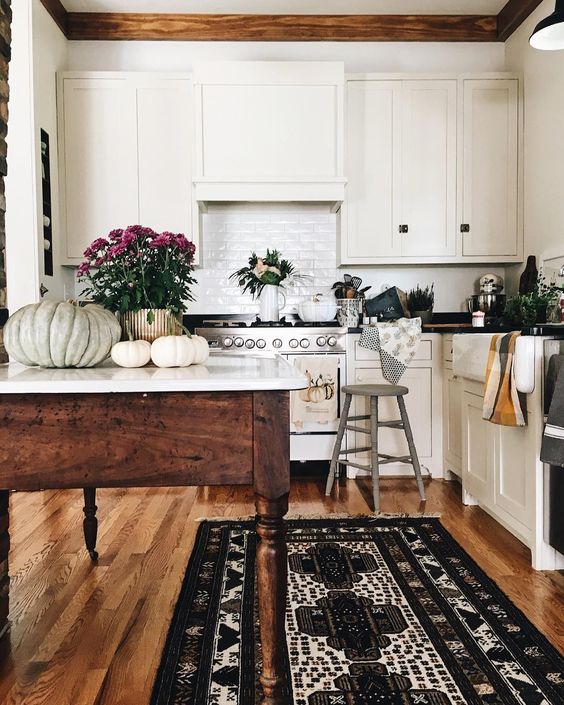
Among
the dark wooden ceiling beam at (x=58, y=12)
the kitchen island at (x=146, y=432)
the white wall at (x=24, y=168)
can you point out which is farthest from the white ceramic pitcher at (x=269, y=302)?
the kitchen island at (x=146, y=432)

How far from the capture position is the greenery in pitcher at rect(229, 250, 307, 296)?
162 inches

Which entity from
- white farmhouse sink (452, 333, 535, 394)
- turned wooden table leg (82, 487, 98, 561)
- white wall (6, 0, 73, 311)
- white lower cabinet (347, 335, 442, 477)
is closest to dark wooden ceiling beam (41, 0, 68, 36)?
white wall (6, 0, 73, 311)

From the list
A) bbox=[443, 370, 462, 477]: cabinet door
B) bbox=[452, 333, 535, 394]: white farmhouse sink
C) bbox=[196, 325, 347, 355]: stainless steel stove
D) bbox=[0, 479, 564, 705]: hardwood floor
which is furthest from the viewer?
bbox=[196, 325, 347, 355]: stainless steel stove

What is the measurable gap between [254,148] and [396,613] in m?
3.05

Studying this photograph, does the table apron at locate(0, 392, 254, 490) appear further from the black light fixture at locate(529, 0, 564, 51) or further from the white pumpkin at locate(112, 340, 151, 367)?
the black light fixture at locate(529, 0, 564, 51)

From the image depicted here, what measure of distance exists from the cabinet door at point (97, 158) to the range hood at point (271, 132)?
1.66 feet

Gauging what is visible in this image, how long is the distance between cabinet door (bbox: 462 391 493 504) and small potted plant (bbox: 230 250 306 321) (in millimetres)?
1473

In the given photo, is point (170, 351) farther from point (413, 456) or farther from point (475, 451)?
point (413, 456)

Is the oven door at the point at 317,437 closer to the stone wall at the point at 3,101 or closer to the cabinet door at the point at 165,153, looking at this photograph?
the cabinet door at the point at 165,153

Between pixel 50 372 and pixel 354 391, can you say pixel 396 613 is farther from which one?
pixel 354 391

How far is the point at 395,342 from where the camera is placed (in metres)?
3.72

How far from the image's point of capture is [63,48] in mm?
4262

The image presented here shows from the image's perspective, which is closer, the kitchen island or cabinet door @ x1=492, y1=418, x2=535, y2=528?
the kitchen island

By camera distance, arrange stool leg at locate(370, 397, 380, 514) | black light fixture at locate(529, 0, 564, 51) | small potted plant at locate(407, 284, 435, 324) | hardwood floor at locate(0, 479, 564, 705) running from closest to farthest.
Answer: hardwood floor at locate(0, 479, 564, 705) < black light fixture at locate(529, 0, 564, 51) < stool leg at locate(370, 397, 380, 514) < small potted plant at locate(407, 284, 435, 324)
